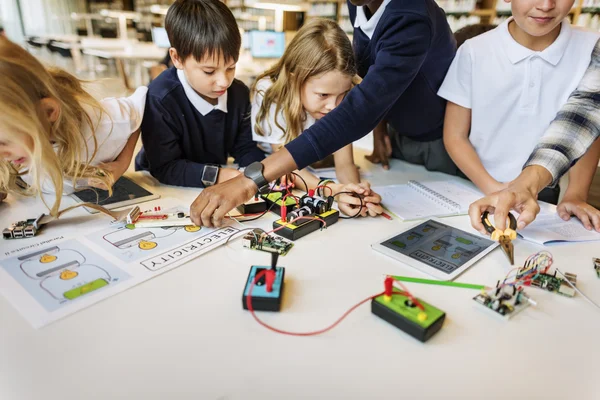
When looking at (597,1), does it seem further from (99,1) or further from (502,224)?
(99,1)

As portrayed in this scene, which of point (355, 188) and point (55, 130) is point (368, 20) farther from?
point (55, 130)

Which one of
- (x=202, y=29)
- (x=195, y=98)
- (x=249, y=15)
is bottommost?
(x=195, y=98)

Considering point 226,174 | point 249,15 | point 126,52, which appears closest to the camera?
point 226,174

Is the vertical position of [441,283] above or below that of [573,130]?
below

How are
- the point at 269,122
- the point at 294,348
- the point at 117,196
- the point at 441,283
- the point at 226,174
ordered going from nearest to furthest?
the point at 294,348 → the point at 441,283 → the point at 117,196 → the point at 226,174 → the point at 269,122

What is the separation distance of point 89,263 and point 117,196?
0.34m

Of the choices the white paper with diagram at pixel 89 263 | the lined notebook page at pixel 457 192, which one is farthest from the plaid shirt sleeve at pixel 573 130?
the white paper with diagram at pixel 89 263

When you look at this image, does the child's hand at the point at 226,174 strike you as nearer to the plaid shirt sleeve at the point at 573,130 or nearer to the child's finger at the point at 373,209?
the child's finger at the point at 373,209

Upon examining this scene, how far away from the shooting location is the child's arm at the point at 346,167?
113 cm

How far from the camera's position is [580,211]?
89 centimetres

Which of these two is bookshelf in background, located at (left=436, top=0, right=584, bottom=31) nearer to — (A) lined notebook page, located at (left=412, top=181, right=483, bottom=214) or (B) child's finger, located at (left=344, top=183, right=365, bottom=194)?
(A) lined notebook page, located at (left=412, top=181, right=483, bottom=214)

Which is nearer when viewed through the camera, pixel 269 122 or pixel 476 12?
pixel 269 122

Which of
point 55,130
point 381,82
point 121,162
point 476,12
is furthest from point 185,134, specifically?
point 476,12

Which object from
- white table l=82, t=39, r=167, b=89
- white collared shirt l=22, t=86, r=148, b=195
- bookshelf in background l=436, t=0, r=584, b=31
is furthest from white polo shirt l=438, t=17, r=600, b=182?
white table l=82, t=39, r=167, b=89
